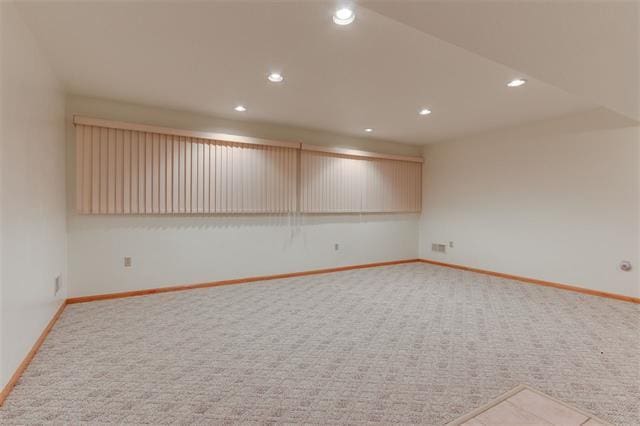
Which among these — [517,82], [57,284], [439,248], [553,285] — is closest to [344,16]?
[517,82]

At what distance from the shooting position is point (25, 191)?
7.58 ft

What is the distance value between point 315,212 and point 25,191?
3820mm

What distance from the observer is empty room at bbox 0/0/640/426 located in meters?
1.89

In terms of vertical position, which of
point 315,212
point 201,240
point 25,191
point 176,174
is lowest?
point 201,240

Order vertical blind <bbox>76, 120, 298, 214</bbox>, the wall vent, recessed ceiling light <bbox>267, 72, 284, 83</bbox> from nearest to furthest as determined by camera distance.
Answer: recessed ceiling light <bbox>267, 72, 284, 83</bbox>
vertical blind <bbox>76, 120, 298, 214</bbox>
the wall vent

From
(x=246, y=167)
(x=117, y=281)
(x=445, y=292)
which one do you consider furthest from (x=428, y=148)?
(x=117, y=281)

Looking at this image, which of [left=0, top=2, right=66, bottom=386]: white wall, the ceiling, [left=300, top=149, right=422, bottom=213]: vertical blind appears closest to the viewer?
[left=0, top=2, right=66, bottom=386]: white wall

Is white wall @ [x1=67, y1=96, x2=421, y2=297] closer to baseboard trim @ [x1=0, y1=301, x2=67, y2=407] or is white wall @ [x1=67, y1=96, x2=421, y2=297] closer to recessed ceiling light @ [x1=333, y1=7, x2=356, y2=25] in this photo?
baseboard trim @ [x1=0, y1=301, x2=67, y2=407]

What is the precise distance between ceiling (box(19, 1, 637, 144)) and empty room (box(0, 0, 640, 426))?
0.09ft

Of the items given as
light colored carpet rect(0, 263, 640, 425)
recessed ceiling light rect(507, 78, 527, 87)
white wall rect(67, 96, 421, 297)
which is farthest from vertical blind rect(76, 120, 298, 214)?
recessed ceiling light rect(507, 78, 527, 87)

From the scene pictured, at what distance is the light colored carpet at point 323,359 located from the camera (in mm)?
1825

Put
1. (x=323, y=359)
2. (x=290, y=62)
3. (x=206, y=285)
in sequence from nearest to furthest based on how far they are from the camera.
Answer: (x=323, y=359)
(x=290, y=62)
(x=206, y=285)

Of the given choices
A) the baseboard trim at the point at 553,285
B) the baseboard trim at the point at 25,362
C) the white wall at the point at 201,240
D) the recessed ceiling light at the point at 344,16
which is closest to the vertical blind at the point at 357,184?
the white wall at the point at 201,240

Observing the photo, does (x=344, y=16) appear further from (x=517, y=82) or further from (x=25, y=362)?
(x=25, y=362)
